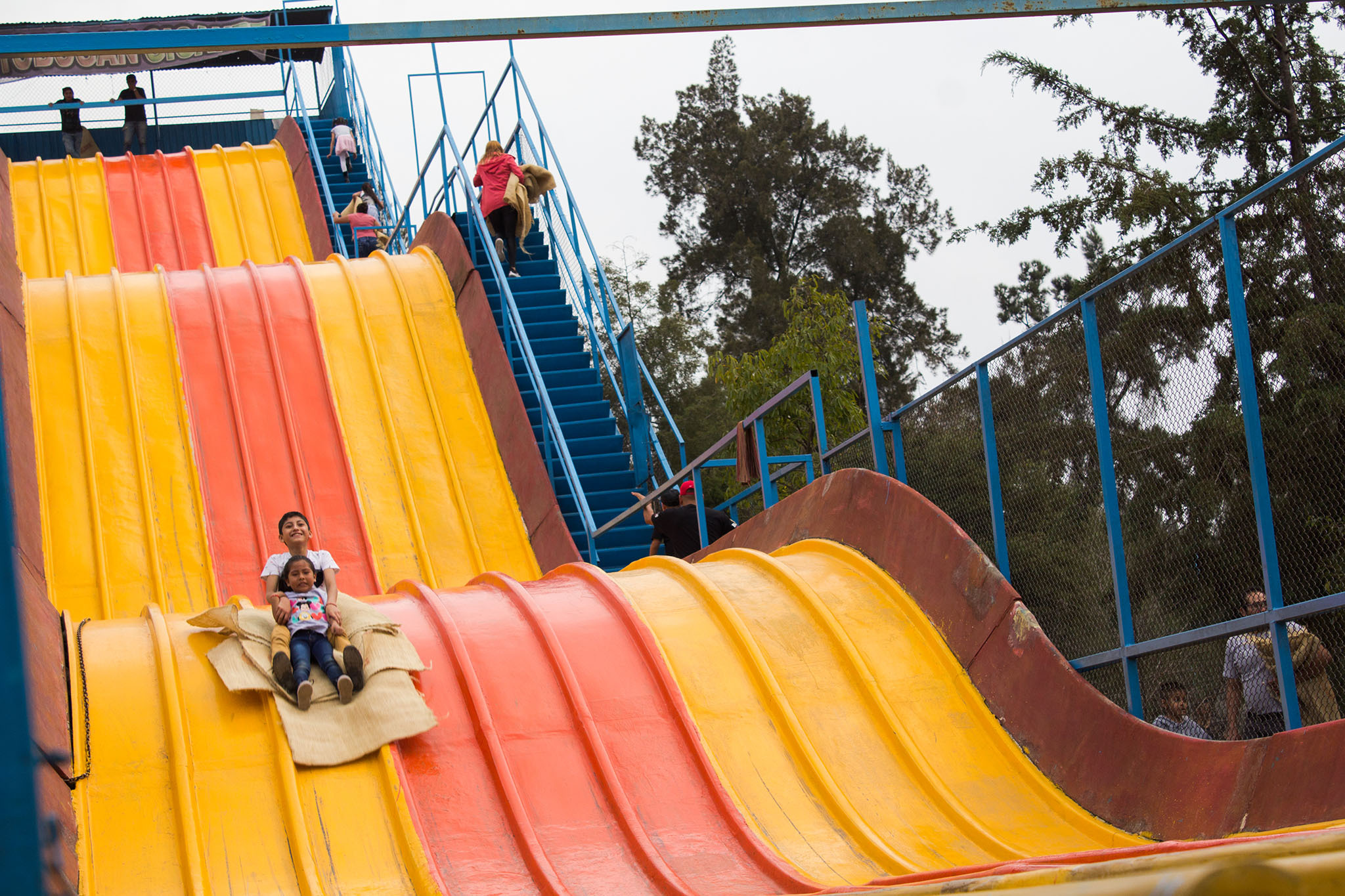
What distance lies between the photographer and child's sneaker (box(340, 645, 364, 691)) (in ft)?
20.4

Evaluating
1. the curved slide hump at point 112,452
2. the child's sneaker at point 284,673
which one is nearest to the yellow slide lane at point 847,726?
the child's sneaker at point 284,673

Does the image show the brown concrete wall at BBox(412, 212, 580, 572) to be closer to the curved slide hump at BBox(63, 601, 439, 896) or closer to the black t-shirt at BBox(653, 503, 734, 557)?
the black t-shirt at BBox(653, 503, 734, 557)

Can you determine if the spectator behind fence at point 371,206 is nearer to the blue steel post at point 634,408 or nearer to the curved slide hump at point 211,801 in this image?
the blue steel post at point 634,408

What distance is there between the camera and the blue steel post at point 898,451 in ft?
26.6

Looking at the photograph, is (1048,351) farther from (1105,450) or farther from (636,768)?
(636,768)

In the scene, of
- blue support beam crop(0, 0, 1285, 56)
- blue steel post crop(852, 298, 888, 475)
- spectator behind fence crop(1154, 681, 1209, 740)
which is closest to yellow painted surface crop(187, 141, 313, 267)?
blue steel post crop(852, 298, 888, 475)

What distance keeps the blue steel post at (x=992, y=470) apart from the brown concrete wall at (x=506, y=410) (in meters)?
4.13

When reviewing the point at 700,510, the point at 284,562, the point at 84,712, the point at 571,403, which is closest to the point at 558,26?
the point at 284,562

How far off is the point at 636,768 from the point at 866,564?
226cm

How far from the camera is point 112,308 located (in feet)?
39.8

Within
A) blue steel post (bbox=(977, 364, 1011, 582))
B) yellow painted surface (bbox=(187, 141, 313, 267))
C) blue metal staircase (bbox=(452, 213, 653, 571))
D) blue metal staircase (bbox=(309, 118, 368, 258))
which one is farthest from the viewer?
blue metal staircase (bbox=(309, 118, 368, 258))

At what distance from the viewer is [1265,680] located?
497 centimetres

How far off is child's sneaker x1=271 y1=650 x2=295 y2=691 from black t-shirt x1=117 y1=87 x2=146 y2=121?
65.9 ft

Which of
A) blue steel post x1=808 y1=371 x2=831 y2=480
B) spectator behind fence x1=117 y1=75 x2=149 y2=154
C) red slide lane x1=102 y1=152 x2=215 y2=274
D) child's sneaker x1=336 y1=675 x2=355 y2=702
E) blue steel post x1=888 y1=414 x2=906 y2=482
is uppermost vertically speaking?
spectator behind fence x1=117 y1=75 x2=149 y2=154
